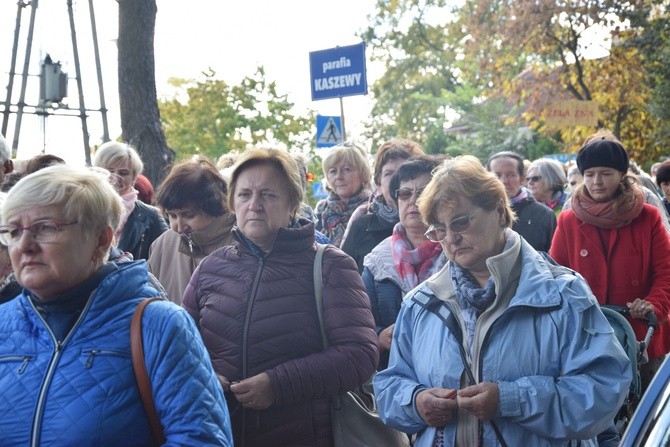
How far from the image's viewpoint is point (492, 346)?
4.03 m

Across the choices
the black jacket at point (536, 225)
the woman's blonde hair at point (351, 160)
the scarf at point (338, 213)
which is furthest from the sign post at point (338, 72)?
the black jacket at point (536, 225)

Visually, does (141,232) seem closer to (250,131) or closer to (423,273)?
(423,273)

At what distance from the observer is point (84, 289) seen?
3.35m

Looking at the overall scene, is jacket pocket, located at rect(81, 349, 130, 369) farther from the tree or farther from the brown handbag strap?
the tree

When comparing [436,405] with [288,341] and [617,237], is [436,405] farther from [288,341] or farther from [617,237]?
[617,237]

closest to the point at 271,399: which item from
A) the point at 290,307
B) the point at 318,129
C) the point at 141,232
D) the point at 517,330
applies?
the point at 290,307

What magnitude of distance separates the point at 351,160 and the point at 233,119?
110 ft

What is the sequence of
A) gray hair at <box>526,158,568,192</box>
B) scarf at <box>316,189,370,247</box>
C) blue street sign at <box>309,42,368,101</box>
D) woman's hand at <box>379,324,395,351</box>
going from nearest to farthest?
woman's hand at <box>379,324,395,351</box>, scarf at <box>316,189,370,247</box>, gray hair at <box>526,158,568,192</box>, blue street sign at <box>309,42,368,101</box>

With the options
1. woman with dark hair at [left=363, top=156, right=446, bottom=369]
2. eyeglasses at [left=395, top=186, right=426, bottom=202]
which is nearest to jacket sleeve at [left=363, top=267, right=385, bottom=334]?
woman with dark hair at [left=363, top=156, right=446, bottom=369]

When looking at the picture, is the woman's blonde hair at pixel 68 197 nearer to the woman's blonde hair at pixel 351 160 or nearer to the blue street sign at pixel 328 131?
the woman's blonde hair at pixel 351 160

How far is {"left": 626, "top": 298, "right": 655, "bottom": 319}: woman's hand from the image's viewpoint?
6.13 metres

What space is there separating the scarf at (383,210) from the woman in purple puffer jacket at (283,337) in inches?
71.2

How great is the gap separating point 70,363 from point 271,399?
135 cm

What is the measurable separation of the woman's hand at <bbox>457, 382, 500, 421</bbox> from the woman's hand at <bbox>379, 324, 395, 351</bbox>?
58.8 inches
